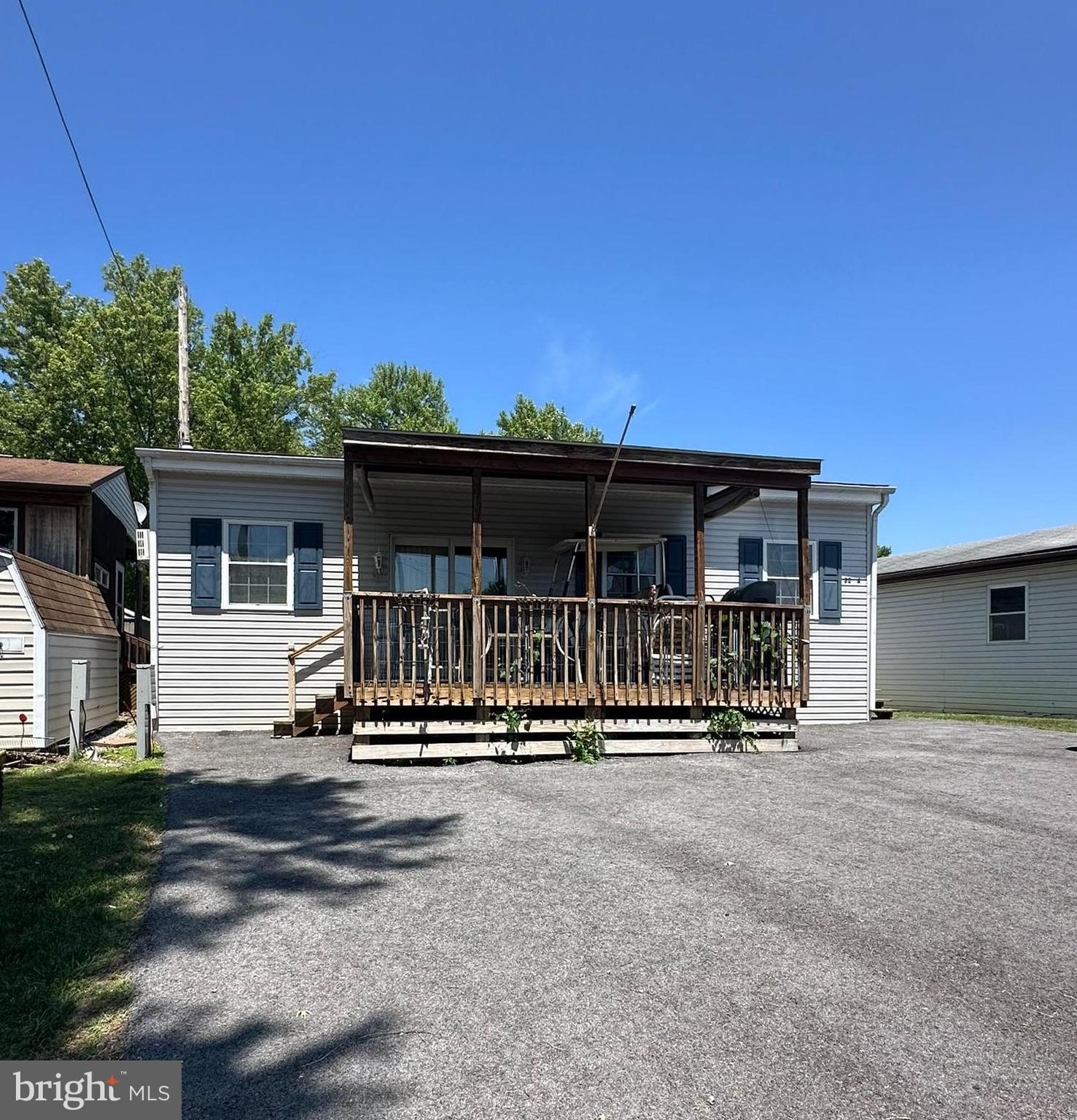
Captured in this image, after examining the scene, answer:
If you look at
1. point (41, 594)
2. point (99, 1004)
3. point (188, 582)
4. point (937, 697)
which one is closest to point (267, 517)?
point (188, 582)

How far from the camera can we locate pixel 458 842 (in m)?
4.87

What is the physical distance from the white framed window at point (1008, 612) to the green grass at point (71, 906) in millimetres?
15721

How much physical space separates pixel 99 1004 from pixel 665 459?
750cm

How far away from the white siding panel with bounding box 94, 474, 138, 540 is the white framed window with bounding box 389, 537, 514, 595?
17.6ft

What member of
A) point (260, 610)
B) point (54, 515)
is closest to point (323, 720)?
point (260, 610)


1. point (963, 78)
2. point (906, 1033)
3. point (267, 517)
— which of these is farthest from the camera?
point (267, 517)

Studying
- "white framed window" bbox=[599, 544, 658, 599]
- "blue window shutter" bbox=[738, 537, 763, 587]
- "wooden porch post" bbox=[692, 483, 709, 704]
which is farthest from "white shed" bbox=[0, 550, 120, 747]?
Result: "blue window shutter" bbox=[738, 537, 763, 587]

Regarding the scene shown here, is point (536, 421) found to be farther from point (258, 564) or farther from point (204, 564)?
point (204, 564)

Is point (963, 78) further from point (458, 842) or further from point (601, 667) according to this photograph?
point (458, 842)

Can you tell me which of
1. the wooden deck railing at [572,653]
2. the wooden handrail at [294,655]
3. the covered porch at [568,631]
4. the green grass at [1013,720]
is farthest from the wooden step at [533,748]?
the green grass at [1013,720]

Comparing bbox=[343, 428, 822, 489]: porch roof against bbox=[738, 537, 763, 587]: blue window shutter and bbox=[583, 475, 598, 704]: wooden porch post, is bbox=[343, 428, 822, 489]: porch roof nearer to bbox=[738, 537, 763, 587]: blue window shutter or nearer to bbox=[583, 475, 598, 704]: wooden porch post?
bbox=[583, 475, 598, 704]: wooden porch post

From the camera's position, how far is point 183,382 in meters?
14.8

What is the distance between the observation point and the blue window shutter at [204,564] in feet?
33.3

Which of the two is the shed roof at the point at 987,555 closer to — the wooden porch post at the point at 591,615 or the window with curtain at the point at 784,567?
the window with curtain at the point at 784,567
